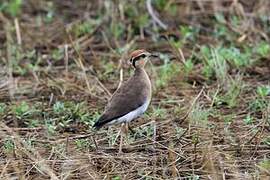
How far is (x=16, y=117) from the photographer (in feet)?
23.4

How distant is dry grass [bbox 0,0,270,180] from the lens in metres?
5.98

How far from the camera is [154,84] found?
7922 millimetres

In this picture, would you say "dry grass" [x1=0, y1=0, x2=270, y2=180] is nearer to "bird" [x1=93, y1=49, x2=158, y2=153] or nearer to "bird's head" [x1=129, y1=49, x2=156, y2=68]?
"bird" [x1=93, y1=49, x2=158, y2=153]

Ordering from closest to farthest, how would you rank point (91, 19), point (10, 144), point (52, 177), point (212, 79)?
point (52, 177)
point (10, 144)
point (212, 79)
point (91, 19)

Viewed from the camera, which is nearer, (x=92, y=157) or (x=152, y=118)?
(x=92, y=157)

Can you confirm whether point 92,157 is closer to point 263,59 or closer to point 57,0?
point 263,59

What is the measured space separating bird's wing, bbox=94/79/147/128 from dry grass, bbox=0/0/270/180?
24cm

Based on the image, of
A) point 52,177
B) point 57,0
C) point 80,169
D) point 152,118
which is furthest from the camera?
point 57,0

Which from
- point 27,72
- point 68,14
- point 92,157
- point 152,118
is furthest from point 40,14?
point 92,157

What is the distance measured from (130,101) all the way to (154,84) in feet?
4.76

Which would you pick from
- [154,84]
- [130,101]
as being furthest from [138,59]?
[154,84]

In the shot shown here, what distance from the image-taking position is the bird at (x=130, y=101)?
6.31 m

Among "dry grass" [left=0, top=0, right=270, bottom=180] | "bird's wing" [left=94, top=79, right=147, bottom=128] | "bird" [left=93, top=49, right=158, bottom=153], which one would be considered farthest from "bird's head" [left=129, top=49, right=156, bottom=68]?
"dry grass" [left=0, top=0, right=270, bottom=180]

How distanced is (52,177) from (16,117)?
1772 millimetres
